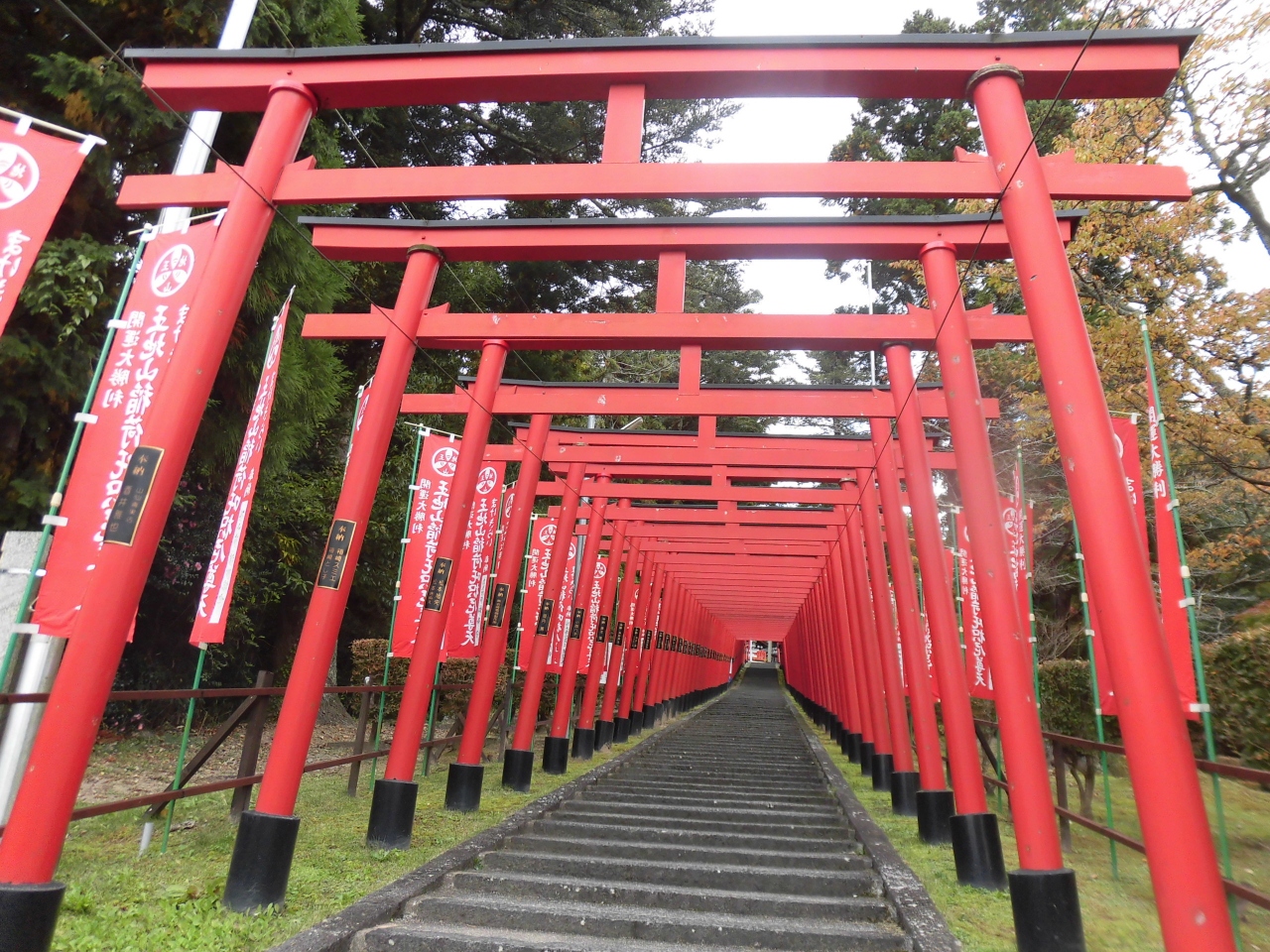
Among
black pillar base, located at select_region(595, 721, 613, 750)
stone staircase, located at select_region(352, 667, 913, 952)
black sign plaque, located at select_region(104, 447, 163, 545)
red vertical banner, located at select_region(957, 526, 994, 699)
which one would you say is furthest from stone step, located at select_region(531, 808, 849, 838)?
black pillar base, located at select_region(595, 721, 613, 750)

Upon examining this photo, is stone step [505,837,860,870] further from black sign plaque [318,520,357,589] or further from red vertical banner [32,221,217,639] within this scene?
red vertical banner [32,221,217,639]

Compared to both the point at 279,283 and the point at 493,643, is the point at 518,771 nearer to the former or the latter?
the point at 493,643

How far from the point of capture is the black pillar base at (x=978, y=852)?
5094mm

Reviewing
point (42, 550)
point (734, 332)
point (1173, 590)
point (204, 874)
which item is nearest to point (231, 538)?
point (42, 550)

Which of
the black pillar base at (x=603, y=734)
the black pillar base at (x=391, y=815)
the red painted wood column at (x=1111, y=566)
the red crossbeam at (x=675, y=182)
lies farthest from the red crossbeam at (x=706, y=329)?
the black pillar base at (x=603, y=734)

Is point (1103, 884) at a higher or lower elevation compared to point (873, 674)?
lower

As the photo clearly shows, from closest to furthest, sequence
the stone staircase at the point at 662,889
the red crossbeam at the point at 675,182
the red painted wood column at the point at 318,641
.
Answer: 1. the stone staircase at the point at 662,889
2. the red painted wood column at the point at 318,641
3. the red crossbeam at the point at 675,182

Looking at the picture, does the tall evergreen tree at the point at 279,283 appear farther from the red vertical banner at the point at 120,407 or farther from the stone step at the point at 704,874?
the stone step at the point at 704,874

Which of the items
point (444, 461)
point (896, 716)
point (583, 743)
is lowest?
point (583, 743)

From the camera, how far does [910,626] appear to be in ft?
24.1

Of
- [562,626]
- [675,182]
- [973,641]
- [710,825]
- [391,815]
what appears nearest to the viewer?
[675,182]

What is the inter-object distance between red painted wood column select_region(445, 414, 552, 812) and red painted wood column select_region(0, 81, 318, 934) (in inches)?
112

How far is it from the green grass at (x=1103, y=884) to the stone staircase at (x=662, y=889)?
17.5 inches

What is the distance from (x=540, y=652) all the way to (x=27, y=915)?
20.5 feet
